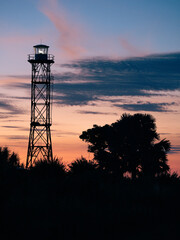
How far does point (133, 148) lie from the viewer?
2020 inches

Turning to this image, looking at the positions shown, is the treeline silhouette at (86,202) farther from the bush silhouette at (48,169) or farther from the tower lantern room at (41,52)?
the tower lantern room at (41,52)

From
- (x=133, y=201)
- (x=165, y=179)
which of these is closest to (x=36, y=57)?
(x=165, y=179)

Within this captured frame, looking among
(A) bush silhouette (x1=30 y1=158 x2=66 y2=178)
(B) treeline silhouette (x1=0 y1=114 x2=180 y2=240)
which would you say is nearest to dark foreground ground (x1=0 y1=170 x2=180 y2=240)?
(B) treeline silhouette (x1=0 y1=114 x2=180 y2=240)

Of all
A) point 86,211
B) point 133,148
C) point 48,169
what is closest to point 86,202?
point 86,211

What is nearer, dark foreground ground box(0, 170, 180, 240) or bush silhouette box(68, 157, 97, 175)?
dark foreground ground box(0, 170, 180, 240)

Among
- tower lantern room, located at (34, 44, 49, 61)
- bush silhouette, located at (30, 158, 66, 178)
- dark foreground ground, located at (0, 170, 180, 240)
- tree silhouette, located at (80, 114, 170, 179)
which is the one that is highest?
tower lantern room, located at (34, 44, 49, 61)

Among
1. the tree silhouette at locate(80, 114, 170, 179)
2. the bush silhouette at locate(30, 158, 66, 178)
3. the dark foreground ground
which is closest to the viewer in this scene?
the dark foreground ground

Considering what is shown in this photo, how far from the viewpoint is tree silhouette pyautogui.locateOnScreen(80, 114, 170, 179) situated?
50.4m

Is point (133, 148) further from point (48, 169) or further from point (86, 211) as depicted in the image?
point (86, 211)

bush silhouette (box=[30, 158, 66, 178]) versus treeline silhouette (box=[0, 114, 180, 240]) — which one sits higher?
bush silhouette (box=[30, 158, 66, 178])

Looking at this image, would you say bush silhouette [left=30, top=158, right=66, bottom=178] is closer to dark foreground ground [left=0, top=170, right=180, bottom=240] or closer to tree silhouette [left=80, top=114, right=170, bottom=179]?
dark foreground ground [left=0, top=170, right=180, bottom=240]

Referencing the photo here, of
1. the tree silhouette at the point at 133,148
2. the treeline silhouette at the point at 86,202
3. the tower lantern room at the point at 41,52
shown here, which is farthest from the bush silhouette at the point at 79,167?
the tower lantern room at the point at 41,52

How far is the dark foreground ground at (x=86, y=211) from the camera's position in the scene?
755 inches

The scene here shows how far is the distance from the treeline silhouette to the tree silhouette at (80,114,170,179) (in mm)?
140
